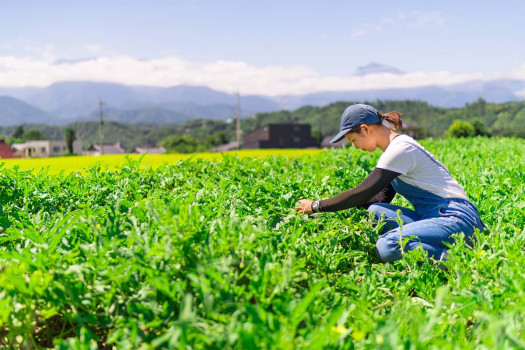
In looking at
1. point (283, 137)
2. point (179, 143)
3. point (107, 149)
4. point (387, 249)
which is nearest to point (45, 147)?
point (107, 149)

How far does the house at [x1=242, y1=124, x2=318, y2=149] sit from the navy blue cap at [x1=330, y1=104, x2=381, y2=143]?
118760 mm

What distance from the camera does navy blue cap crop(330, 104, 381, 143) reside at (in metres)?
4.16

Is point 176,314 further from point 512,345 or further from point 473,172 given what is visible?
point 473,172

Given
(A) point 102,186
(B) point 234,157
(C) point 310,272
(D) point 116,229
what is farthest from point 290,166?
(D) point 116,229

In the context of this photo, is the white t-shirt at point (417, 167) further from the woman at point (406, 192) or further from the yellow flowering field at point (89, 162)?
the yellow flowering field at point (89, 162)

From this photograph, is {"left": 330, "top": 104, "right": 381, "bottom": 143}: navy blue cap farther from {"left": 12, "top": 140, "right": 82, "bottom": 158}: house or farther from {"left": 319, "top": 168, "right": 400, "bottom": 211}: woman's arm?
{"left": 12, "top": 140, "right": 82, "bottom": 158}: house

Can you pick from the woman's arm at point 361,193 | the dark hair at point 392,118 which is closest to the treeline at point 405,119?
the dark hair at point 392,118

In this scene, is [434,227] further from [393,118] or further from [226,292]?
[226,292]

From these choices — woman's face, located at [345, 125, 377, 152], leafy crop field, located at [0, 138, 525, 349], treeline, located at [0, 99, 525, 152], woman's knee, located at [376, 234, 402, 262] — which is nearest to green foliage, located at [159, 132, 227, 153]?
treeline, located at [0, 99, 525, 152]

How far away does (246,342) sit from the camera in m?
1.82

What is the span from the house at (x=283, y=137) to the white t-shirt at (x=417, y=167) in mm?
118811

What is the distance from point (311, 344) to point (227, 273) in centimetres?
84

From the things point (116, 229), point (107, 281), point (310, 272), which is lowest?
point (310, 272)

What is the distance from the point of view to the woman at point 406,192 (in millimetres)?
3965
